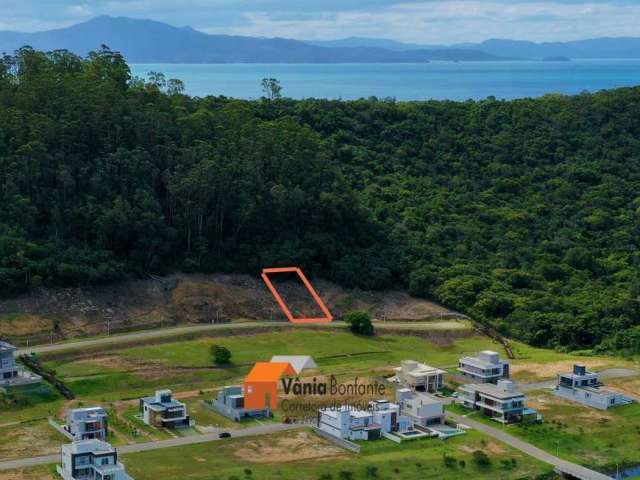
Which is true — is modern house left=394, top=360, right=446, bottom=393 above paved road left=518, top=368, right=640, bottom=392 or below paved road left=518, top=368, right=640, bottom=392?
above

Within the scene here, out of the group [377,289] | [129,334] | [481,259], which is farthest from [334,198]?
[129,334]

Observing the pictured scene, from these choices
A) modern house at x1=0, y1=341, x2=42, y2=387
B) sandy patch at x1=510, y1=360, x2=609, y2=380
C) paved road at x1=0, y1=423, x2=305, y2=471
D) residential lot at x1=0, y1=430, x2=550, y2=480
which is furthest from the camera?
sandy patch at x1=510, y1=360, x2=609, y2=380

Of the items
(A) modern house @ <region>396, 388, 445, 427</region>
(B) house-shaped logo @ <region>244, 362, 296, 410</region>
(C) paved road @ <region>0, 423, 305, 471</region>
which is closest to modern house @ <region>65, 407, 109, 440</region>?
(C) paved road @ <region>0, 423, 305, 471</region>

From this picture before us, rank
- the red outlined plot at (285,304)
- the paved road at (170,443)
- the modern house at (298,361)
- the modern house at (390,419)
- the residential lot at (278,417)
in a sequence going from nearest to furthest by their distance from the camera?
the paved road at (170,443)
the residential lot at (278,417)
the modern house at (390,419)
the modern house at (298,361)
the red outlined plot at (285,304)

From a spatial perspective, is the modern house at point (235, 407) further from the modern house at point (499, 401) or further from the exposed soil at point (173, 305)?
the exposed soil at point (173, 305)

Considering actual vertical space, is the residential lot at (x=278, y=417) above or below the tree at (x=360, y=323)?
below

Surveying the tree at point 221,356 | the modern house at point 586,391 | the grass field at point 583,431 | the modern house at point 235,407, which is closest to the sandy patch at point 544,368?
the modern house at point 586,391

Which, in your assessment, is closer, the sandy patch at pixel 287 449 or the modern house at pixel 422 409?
the sandy patch at pixel 287 449

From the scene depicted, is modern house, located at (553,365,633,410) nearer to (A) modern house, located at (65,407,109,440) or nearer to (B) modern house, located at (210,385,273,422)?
(B) modern house, located at (210,385,273,422)
